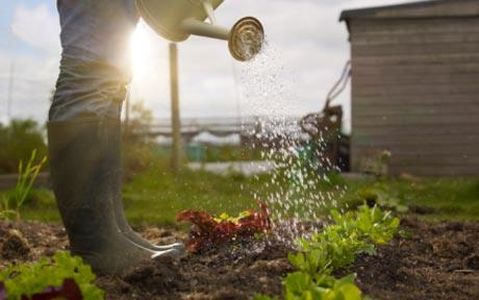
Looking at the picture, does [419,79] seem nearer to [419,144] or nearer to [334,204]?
[419,144]

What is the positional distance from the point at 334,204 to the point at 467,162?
250 inches

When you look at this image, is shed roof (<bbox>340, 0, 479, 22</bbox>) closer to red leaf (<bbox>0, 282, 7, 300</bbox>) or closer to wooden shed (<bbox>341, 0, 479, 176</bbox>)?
wooden shed (<bbox>341, 0, 479, 176</bbox>)

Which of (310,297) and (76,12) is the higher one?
(76,12)

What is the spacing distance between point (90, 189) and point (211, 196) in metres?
5.49

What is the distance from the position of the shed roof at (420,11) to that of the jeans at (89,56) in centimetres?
1011

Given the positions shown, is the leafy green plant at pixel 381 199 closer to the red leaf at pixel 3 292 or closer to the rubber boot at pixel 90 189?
the rubber boot at pixel 90 189

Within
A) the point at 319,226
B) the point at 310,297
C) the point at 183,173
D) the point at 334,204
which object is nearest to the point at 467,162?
the point at 183,173

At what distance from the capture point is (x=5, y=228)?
14.6ft

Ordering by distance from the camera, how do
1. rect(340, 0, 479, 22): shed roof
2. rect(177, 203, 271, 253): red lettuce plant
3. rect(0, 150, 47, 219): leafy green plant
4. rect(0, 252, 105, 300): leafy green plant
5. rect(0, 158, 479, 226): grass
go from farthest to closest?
rect(340, 0, 479, 22): shed roof → rect(0, 158, 479, 226): grass → rect(0, 150, 47, 219): leafy green plant → rect(177, 203, 271, 253): red lettuce plant → rect(0, 252, 105, 300): leafy green plant

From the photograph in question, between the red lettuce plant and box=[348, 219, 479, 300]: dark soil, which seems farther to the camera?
the red lettuce plant

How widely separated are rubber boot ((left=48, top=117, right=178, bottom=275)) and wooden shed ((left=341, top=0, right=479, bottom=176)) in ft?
32.8

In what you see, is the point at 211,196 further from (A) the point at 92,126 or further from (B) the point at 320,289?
(B) the point at 320,289

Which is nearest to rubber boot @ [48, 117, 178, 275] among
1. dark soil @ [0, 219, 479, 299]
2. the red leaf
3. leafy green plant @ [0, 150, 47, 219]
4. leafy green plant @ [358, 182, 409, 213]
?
dark soil @ [0, 219, 479, 299]

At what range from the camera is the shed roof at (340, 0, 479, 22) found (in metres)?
12.8
